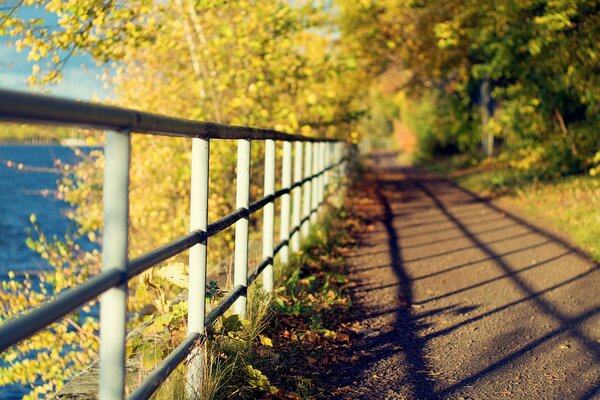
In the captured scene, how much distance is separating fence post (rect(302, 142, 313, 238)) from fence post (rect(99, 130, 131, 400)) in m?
7.32

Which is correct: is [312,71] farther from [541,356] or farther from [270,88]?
[541,356]

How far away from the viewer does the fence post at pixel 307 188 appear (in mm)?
10383

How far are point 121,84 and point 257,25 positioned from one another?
243 centimetres

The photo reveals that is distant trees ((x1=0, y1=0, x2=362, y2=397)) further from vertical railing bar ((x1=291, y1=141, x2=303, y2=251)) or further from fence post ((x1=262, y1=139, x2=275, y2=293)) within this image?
fence post ((x1=262, y1=139, x2=275, y2=293))

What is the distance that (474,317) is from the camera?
22.2 ft

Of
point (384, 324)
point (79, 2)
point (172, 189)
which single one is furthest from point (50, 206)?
point (384, 324)

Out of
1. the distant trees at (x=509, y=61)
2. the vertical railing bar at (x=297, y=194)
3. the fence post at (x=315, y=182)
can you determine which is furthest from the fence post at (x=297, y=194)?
the distant trees at (x=509, y=61)

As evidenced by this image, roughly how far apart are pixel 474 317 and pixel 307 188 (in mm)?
4140

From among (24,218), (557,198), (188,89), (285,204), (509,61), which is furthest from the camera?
(24,218)

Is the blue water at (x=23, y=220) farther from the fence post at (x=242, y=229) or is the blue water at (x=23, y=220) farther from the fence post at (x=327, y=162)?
the fence post at (x=242, y=229)

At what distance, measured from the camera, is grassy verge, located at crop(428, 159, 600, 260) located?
38.5ft

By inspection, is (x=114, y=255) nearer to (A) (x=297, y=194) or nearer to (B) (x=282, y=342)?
(B) (x=282, y=342)

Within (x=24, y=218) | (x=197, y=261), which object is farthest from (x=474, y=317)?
(x=24, y=218)

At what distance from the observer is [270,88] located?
44.4 ft
